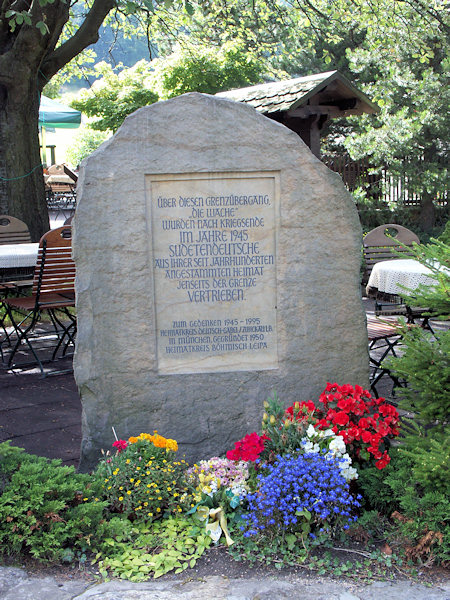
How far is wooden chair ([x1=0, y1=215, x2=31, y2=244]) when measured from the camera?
7.93 meters

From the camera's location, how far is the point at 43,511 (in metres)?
2.84

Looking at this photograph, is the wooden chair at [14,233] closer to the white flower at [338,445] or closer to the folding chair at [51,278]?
the folding chair at [51,278]

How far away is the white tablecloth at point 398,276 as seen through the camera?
16.1ft

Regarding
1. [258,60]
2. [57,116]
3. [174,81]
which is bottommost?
[57,116]

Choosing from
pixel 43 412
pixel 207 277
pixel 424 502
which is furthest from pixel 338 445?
pixel 43 412

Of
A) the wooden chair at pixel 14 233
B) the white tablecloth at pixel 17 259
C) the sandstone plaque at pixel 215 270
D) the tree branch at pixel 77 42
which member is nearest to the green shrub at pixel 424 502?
the sandstone plaque at pixel 215 270

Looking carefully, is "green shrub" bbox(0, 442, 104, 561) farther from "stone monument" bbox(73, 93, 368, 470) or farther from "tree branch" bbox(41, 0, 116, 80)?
"tree branch" bbox(41, 0, 116, 80)

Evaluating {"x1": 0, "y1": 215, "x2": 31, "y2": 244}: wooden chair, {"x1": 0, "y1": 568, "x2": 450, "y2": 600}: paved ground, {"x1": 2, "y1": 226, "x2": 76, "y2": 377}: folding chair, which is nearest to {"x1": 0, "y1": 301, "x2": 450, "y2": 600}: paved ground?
{"x1": 0, "y1": 568, "x2": 450, "y2": 600}: paved ground

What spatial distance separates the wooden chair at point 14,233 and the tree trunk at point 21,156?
993mm

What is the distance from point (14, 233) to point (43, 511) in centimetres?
571

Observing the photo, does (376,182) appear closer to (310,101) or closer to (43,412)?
(310,101)

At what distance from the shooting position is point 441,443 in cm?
297

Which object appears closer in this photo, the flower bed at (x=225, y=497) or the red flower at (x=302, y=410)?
the flower bed at (x=225, y=497)

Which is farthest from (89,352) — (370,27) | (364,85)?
(364,85)
